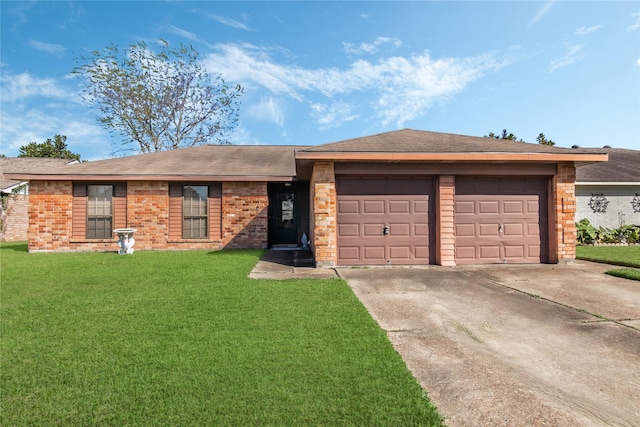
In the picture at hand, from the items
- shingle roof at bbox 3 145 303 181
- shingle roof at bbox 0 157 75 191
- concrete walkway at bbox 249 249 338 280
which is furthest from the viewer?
shingle roof at bbox 0 157 75 191

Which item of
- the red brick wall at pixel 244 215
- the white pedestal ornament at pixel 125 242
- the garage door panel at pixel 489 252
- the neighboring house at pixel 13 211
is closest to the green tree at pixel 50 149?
the neighboring house at pixel 13 211

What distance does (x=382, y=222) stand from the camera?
316 inches

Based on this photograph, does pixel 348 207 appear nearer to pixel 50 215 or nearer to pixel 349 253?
pixel 349 253

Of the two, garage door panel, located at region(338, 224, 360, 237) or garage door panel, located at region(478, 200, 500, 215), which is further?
garage door panel, located at region(478, 200, 500, 215)

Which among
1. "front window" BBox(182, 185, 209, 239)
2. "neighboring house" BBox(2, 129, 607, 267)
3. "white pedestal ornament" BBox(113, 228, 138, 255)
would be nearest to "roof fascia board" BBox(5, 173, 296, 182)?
"front window" BBox(182, 185, 209, 239)

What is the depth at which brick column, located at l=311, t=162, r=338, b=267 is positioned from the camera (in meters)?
7.72

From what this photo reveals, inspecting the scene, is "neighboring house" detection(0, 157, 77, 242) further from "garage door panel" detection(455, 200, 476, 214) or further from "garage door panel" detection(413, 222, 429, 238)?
"garage door panel" detection(455, 200, 476, 214)

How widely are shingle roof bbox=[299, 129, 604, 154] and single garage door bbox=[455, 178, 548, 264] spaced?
842 mm

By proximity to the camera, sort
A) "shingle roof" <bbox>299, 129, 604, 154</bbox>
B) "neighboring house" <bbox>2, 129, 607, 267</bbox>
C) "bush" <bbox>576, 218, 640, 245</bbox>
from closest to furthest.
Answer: "shingle roof" <bbox>299, 129, 604, 154</bbox> → "neighboring house" <bbox>2, 129, 607, 267</bbox> → "bush" <bbox>576, 218, 640, 245</bbox>

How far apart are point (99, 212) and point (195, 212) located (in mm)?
3454

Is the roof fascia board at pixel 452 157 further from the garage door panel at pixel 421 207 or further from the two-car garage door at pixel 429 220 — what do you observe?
the garage door panel at pixel 421 207

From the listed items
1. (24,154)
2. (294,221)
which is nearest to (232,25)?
(294,221)

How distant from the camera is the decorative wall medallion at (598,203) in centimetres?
1420

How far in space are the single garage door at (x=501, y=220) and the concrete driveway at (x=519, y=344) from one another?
1915 millimetres
